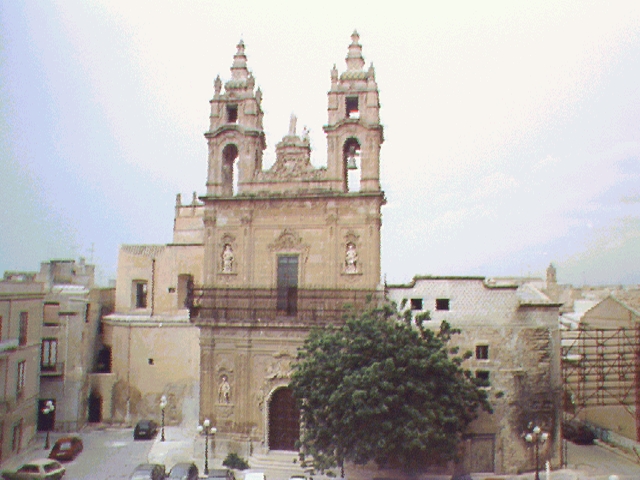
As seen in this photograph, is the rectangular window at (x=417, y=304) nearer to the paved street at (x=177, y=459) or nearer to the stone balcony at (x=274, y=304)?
the stone balcony at (x=274, y=304)

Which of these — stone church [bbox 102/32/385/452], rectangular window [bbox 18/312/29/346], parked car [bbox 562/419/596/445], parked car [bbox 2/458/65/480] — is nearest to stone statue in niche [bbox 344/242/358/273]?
stone church [bbox 102/32/385/452]

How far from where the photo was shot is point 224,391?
26016mm

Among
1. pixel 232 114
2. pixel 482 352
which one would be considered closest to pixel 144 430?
pixel 232 114

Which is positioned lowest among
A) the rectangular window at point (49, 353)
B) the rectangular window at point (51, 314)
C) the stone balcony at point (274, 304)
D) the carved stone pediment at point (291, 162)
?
the rectangular window at point (49, 353)

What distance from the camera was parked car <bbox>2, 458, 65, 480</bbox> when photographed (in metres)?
22.7

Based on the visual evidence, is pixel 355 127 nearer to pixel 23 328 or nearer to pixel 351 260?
pixel 351 260

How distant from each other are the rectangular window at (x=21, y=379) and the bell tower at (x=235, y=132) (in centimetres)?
1224

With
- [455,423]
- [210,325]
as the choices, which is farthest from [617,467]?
[210,325]

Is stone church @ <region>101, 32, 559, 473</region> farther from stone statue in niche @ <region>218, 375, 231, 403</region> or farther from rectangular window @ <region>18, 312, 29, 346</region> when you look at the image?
rectangular window @ <region>18, 312, 29, 346</region>

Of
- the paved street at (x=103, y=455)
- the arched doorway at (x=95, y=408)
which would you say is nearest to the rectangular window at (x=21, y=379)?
the paved street at (x=103, y=455)

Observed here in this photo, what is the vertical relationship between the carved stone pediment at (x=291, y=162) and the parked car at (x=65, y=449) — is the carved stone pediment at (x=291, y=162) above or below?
above

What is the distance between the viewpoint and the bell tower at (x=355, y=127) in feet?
85.7

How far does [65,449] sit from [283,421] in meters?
10.4

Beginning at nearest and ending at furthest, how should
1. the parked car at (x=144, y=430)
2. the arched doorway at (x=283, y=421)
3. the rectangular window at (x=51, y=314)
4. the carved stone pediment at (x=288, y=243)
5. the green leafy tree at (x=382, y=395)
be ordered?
the green leafy tree at (x=382, y=395) → the arched doorway at (x=283, y=421) → the carved stone pediment at (x=288, y=243) → the parked car at (x=144, y=430) → the rectangular window at (x=51, y=314)
